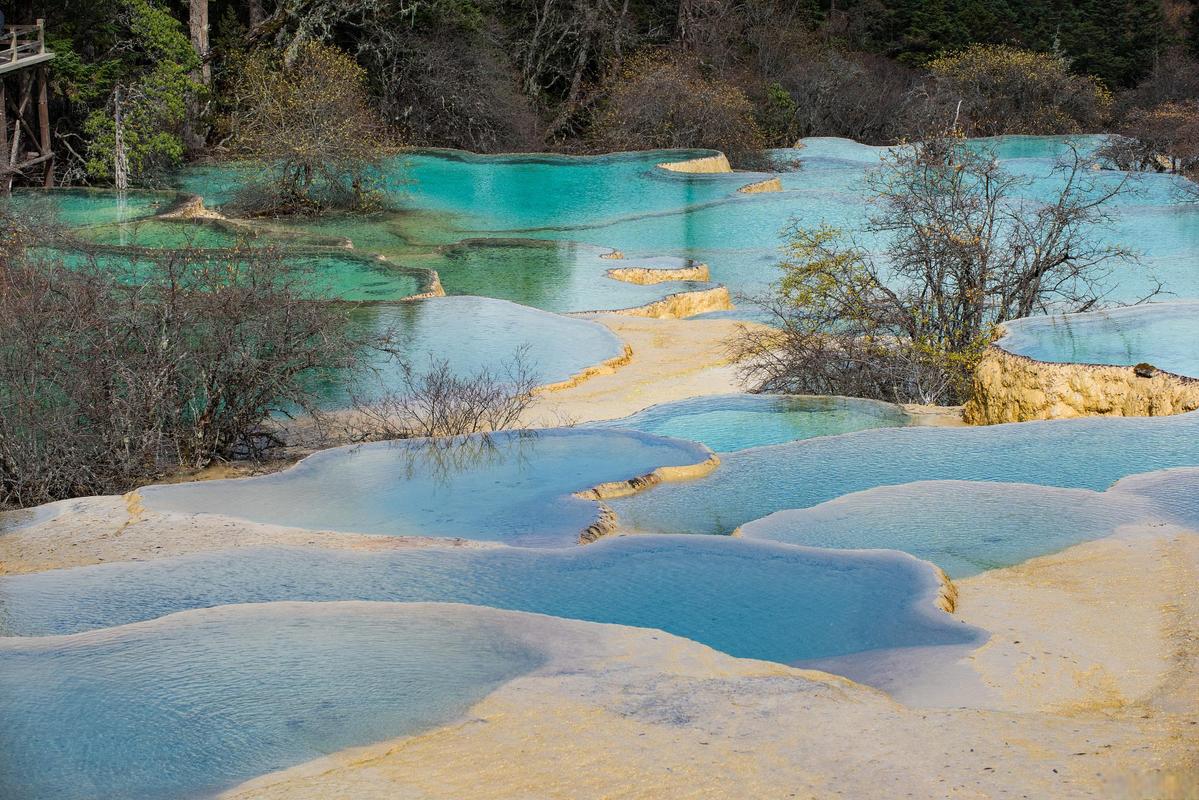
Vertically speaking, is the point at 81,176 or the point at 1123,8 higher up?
the point at 1123,8

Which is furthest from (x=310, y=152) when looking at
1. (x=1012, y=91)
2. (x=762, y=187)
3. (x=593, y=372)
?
(x=1012, y=91)

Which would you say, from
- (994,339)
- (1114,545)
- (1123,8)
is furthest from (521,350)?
(1123,8)

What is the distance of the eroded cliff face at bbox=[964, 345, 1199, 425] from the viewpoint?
322 inches

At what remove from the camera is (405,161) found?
22172 mm

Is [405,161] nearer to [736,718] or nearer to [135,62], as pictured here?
[135,62]

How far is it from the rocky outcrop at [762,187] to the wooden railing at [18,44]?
32.0ft

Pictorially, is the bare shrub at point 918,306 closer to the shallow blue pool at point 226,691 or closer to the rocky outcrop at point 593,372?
the rocky outcrop at point 593,372

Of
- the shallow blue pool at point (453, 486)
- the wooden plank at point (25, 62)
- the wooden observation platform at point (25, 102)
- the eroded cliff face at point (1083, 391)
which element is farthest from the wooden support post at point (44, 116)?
the eroded cliff face at point (1083, 391)

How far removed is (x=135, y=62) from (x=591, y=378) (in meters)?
14.6

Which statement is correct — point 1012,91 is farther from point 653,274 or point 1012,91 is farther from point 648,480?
point 648,480

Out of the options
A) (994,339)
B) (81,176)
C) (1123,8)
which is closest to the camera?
(994,339)

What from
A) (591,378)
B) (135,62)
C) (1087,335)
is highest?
(135,62)

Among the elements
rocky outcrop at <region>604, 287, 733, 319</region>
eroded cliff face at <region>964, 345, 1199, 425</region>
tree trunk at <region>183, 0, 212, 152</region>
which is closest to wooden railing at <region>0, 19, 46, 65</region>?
tree trunk at <region>183, 0, 212, 152</region>

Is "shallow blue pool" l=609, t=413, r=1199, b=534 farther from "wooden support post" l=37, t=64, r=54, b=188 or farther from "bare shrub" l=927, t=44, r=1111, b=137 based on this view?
"bare shrub" l=927, t=44, r=1111, b=137
